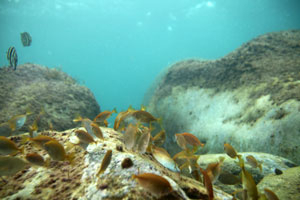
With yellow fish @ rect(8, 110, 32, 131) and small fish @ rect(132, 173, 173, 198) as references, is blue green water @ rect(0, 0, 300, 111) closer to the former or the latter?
yellow fish @ rect(8, 110, 32, 131)

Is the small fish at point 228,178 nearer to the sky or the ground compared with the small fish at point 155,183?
nearer to the ground

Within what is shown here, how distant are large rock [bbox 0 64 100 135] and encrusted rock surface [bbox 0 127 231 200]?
377 cm

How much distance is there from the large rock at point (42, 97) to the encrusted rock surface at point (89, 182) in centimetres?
377

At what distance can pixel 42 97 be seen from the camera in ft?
18.9

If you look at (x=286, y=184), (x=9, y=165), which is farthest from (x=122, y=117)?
(x=286, y=184)

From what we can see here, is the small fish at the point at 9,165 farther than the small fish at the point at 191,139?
No

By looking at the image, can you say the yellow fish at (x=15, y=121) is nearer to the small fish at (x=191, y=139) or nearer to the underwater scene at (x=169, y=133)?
the underwater scene at (x=169, y=133)

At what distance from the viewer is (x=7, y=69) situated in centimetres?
655

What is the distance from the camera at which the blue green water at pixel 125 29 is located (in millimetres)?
44688

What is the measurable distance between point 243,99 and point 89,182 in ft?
17.5

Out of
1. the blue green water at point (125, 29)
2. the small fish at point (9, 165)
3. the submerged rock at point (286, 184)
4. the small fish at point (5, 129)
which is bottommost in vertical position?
the submerged rock at point (286, 184)

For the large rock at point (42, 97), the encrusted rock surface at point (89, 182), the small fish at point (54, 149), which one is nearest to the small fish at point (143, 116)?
the encrusted rock surface at point (89, 182)

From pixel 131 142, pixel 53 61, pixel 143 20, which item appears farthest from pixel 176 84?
pixel 53 61

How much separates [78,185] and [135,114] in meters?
1.05
